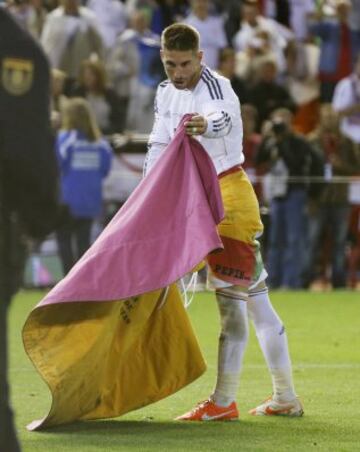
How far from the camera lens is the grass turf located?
834 cm

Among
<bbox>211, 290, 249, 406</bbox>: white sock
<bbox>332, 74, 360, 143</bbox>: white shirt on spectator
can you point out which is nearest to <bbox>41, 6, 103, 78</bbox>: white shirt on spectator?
<bbox>332, 74, 360, 143</bbox>: white shirt on spectator

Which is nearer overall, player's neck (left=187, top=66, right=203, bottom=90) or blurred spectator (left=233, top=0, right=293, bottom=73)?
player's neck (left=187, top=66, right=203, bottom=90)

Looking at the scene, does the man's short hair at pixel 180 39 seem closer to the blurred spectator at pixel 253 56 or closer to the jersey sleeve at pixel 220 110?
the jersey sleeve at pixel 220 110

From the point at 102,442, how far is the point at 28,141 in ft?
10.2

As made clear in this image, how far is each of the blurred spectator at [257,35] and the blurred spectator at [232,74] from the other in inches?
26.9

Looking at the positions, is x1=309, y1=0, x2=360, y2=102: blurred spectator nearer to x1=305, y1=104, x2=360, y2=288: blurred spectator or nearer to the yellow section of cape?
x1=305, y1=104, x2=360, y2=288: blurred spectator

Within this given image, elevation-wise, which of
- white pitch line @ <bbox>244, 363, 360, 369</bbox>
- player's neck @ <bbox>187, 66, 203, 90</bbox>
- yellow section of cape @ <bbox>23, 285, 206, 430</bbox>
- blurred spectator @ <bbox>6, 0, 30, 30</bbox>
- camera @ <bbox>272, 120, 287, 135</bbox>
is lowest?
white pitch line @ <bbox>244, 363, 360, 369</bbox>

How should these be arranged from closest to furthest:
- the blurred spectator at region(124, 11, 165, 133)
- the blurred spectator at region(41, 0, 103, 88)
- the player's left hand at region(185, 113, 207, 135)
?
the player's left hand at region(185, 113, 207, 135) < the blurred spectator at region(41, 0, 103, 88) < the blurred spectator at region(124, 11, 165, 133)

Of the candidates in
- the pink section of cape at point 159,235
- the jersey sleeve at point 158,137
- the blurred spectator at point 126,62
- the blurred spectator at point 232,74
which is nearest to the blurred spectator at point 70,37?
the blurred spectator at point 126,62

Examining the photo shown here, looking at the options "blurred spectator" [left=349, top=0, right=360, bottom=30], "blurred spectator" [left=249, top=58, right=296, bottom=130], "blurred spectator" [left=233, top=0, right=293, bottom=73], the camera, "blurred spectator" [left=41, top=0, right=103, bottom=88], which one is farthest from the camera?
"blurred spectator" [left=349, top=0, right=360, bottom=30]

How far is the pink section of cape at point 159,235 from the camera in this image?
340 inches

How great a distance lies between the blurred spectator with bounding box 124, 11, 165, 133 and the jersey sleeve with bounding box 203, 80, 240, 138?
38.4ft

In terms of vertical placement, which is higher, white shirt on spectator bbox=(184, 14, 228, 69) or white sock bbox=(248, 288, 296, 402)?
white shirt on spectator bbox=(184, 14, 228, 69)

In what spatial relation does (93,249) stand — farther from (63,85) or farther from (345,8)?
(345,8)
